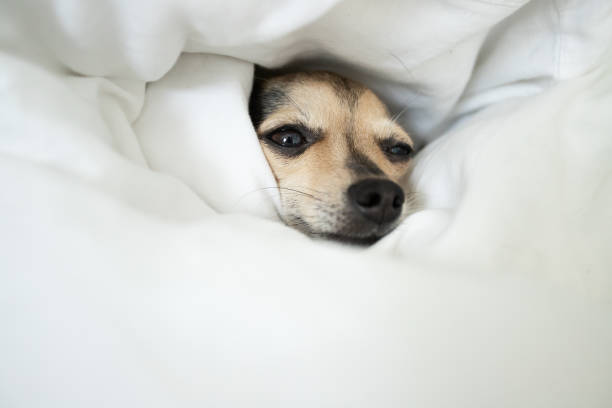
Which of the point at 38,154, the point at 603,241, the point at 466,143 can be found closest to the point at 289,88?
the point at 466,143

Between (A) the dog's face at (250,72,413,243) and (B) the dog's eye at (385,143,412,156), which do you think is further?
(B) the dog's eye at (385,143,412,156)

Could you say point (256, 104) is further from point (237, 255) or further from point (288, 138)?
point (237, 255)

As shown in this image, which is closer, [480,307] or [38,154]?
[480,307]

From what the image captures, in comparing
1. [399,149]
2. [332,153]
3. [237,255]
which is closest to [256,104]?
[332,153]

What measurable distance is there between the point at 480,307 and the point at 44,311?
661 mm

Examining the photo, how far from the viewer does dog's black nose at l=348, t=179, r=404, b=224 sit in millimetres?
1040

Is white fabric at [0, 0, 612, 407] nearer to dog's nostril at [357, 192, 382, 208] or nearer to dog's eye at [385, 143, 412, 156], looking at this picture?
dog's nostril at [357, 192, 382, 208]

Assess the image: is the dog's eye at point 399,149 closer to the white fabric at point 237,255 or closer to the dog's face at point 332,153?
the dog's face at point 332,153

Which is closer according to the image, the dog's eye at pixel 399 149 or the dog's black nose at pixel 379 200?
the dog's black nose at pixel 379 200

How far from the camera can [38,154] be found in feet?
2.10

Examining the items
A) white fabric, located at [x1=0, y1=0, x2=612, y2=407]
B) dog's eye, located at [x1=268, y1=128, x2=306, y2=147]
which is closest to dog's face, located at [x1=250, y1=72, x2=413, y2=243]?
dog's eye, located at [x1=268, y1=128, x2=306, y2=147]

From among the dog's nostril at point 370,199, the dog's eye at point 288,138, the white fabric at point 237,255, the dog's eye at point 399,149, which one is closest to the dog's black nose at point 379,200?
the dog's nostril at point 370,199

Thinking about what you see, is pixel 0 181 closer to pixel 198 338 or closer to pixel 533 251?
pixel 198 338

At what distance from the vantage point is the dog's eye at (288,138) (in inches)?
54.1
